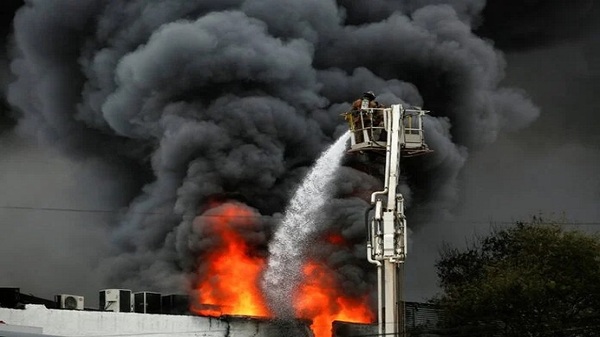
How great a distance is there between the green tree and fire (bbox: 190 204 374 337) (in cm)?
462

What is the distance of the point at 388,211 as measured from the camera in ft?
120

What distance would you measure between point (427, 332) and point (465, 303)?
2.48m

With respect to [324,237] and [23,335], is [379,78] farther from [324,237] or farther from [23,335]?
[23,335]

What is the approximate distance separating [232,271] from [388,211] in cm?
1390

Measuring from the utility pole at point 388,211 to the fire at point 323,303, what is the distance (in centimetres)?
920

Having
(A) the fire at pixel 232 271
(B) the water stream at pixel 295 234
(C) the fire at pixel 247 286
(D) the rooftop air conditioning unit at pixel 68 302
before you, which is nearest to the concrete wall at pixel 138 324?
(C) the fire at pixel 247 286

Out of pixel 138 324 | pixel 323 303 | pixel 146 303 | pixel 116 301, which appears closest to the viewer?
pixel 138 324

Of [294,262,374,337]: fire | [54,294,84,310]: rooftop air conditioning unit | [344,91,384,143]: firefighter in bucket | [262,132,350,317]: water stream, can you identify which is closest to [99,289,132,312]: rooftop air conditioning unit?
[54,294,84,310]: rooftop air conditioning unit

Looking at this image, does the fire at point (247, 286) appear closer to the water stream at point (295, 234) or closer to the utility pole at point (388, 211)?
the water stream at point (295, 234)

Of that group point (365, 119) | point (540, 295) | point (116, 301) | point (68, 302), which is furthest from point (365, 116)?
point (68, 302)

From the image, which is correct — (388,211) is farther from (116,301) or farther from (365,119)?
(116,301)

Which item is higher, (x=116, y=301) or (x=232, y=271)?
(x=232, y=271)

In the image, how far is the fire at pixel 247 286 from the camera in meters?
47.2

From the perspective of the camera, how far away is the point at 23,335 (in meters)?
28.4
